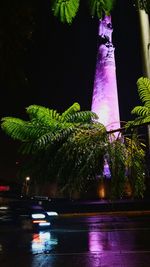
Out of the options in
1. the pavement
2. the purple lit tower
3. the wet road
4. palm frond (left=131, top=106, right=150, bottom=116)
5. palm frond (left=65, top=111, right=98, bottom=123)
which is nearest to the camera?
palm frond (left=131, top=106, right=150, bottom=116)

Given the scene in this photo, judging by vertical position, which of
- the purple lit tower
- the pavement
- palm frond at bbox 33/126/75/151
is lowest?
palm frond at bbox 33/126/75/151

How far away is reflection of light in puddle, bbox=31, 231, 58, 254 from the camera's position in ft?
48.8

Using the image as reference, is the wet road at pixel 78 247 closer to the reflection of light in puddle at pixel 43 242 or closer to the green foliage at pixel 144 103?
the reflection of light in puddle at pixel 43 242

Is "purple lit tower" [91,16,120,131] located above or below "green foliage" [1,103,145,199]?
above

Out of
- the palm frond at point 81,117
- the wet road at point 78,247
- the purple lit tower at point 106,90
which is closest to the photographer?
the palm frond at point 81,117

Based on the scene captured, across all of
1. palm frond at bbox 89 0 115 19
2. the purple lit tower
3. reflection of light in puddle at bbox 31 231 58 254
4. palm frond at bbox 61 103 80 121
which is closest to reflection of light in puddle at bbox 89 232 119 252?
reflection of light in puddle at bbox 31 231 58 254

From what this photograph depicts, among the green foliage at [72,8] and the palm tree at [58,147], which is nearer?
the green foliage at [72,8]

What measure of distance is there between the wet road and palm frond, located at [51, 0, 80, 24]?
975 centimetres

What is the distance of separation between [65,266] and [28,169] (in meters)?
8.79

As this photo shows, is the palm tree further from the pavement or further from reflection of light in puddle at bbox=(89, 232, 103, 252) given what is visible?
the pavement

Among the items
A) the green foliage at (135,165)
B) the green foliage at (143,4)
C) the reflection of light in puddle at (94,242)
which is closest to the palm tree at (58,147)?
the green foliage at (135,165)

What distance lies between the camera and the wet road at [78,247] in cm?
1232

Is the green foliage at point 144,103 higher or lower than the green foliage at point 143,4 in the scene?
lower

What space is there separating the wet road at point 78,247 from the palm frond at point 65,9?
32.0ft
